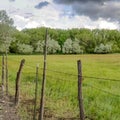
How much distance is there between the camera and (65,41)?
454 feet

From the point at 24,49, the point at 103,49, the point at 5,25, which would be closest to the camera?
the point at 5,25

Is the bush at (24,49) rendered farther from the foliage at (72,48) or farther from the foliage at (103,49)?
the foliage at (103,49)

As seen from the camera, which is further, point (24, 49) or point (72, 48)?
point (72, 48)

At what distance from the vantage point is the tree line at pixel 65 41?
102 metres

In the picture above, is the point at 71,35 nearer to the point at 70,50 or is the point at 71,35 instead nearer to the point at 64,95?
the point at 70,50

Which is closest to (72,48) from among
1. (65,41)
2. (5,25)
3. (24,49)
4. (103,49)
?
(103,49)

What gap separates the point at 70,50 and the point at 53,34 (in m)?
22.5

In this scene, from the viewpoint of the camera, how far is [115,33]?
152625 mm

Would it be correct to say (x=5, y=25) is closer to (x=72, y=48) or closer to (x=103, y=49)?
(x=72, y=48)

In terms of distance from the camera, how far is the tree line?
102 meters

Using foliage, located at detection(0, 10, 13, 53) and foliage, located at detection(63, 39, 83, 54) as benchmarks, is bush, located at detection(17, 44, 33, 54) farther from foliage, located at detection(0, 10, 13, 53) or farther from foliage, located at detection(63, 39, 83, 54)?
foliage, located at detection(0, 10, 13, 53)

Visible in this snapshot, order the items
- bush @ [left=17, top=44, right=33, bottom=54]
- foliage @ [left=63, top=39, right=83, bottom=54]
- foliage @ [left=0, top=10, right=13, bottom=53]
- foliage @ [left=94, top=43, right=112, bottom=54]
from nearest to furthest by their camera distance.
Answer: foliage @ [left=0, top=10, right=13, bottom=53] < bush @ [left=17, top=44, right=33, bottom=54] < foliage @ [left=63, top=39, right=83, bottom=54] < foliage @ [left=94, top=43, right=112, bottom=54]

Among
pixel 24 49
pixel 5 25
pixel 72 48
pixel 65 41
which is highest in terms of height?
pixel 5 25

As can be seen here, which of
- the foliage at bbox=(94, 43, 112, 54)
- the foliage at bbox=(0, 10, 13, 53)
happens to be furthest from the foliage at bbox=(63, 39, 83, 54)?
the foliage at bbox=(0, 10, 13, 53)
